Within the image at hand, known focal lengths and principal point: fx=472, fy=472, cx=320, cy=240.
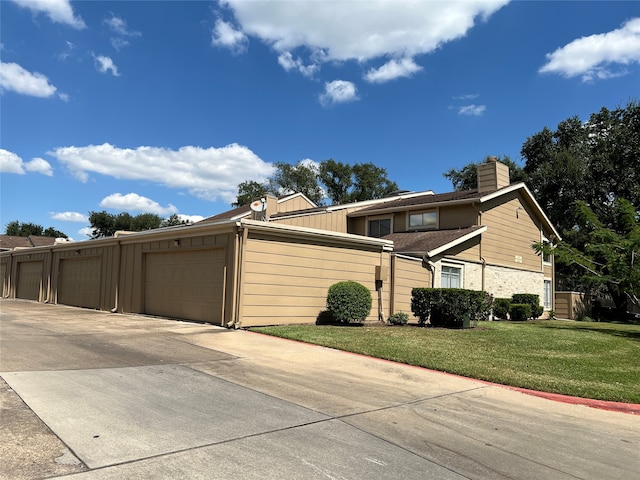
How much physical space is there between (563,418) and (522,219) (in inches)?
814

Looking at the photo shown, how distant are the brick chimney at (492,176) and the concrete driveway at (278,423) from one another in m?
16.9

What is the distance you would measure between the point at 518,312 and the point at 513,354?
12571 mm

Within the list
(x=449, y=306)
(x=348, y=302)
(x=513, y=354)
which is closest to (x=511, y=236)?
(x=449, y=306)

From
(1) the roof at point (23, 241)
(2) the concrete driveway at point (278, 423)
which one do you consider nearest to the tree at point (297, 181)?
(1) the roof at point (23, 241)

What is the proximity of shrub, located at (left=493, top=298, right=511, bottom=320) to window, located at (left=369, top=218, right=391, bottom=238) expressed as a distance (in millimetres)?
6240

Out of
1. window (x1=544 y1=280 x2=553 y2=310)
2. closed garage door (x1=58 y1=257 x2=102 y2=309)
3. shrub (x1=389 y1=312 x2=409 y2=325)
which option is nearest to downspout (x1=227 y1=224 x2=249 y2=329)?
shrub (x1=389 y1=312 x2=409 y2=325)

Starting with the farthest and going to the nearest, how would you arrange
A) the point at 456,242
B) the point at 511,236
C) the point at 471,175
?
the point at 471,175 < the point at 511,236 < the point at 456,242

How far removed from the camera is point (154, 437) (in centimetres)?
465

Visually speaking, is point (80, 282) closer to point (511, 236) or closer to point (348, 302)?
point (348, 302)

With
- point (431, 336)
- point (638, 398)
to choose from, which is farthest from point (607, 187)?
point (638, 398)

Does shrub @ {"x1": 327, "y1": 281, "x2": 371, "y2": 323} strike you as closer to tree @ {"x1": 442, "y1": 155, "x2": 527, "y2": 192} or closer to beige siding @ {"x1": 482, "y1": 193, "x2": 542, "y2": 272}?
beige siding @ {"x1": 482, "y1": 193, "x2": 542, "y2": 272}

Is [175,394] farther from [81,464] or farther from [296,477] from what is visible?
[296,477]

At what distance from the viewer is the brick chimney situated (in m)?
23.4

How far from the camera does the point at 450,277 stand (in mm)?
19797
